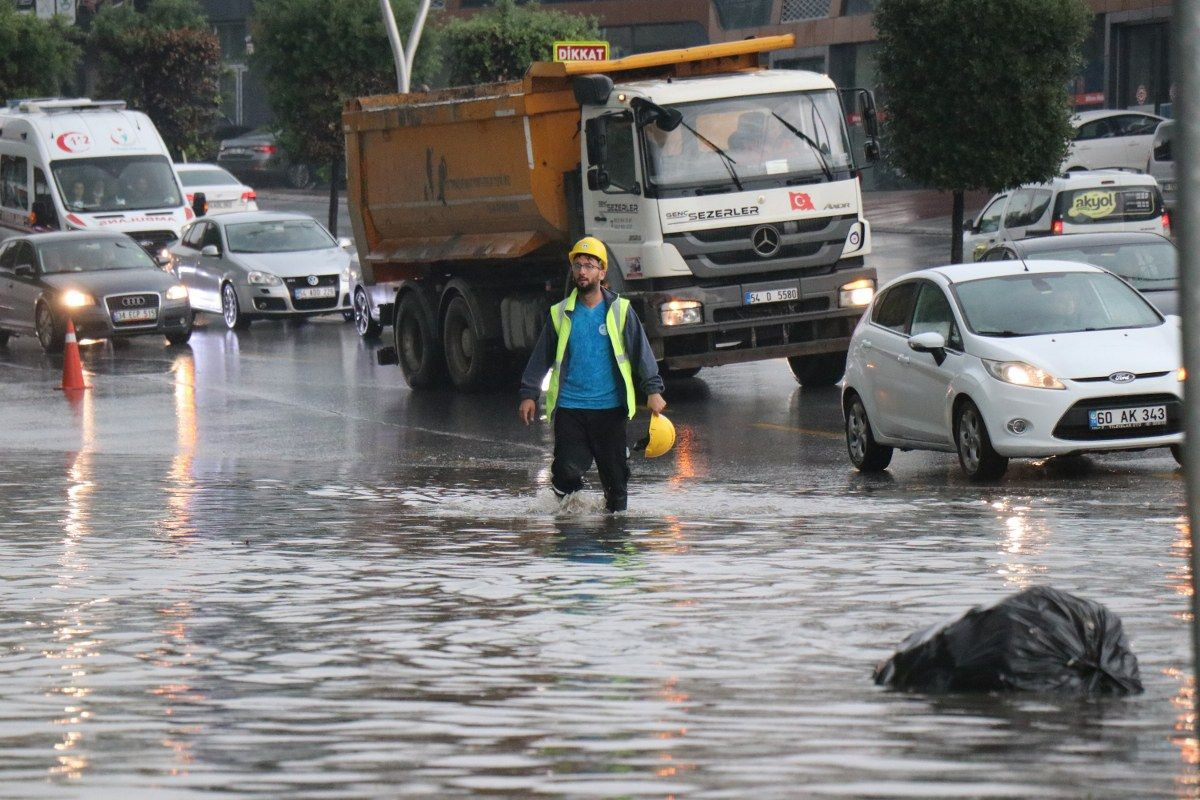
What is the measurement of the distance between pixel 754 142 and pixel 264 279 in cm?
1340

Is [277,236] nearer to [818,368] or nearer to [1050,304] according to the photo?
[818,368]

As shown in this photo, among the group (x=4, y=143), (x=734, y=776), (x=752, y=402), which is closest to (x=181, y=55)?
(x=4, y=143)

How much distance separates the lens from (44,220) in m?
36.7

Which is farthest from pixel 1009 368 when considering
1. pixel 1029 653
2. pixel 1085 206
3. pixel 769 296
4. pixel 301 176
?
pixel 301 176

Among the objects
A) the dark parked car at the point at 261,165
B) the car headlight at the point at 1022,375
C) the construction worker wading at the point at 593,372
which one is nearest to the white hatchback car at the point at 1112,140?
the car headlight at the point at 1022,375

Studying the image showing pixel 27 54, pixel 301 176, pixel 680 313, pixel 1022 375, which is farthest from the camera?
pixel 301 176

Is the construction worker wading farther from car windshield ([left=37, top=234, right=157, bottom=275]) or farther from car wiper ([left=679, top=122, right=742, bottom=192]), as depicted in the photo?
car windshield ([left=37, top=234, right=157, bottom=275])

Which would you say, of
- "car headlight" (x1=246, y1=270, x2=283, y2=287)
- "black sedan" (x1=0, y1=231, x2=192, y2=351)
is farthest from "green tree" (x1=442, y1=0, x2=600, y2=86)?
"black sedan" (x1=0, y1=231, x2=192, y2=351)

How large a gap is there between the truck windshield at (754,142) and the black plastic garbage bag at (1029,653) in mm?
13170

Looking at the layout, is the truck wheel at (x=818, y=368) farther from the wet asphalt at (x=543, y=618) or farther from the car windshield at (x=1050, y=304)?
the car windshield at (x=1050, y=304)

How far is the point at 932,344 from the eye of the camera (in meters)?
14.6

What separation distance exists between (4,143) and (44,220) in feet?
7.33

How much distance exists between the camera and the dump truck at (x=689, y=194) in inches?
795

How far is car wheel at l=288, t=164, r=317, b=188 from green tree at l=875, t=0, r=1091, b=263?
3789cm
